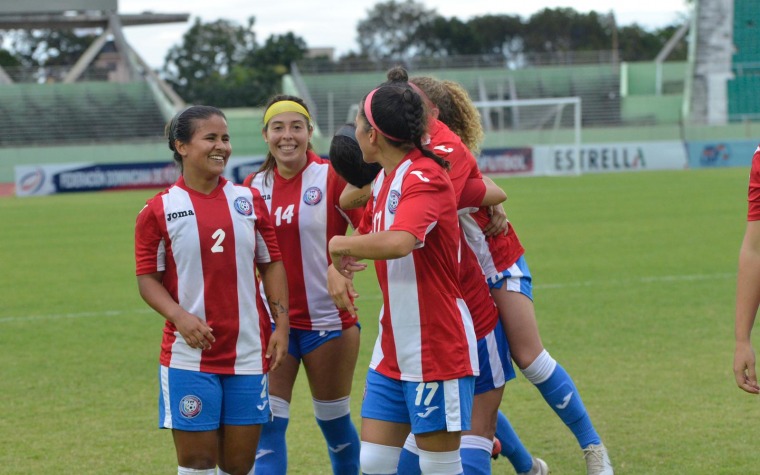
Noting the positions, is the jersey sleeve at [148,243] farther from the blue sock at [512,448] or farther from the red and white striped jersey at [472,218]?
the blue sock at [512,448]

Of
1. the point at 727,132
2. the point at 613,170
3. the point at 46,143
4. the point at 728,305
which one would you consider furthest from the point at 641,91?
the point at 728,305

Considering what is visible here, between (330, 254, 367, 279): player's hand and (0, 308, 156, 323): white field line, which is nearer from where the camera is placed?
(330, 254, 367, 279): player's hand

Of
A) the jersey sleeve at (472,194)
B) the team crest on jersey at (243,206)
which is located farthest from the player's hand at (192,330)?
the jersey sleeve at (472,194)

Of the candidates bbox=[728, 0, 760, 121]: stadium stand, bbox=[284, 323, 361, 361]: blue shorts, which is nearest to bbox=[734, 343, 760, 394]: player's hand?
bbox=[284, 323, 361, 361]: blue shorts

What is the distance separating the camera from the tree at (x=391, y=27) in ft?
307

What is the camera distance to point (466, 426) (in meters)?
3.71

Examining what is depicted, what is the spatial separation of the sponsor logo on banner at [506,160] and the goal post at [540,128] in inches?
15.0

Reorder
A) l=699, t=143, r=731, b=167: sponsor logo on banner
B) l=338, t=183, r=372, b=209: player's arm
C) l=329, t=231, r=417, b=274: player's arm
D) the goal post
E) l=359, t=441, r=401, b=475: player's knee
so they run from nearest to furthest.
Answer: l=329, t=231, r=417, b=274: player's arm → l=359, t=441, r=401, b=475: player's knee → l=338, t=183, r=372, b=209: player's arm → the goal post → l=699, t=143, r=731, b=167: sponsor logo on banner

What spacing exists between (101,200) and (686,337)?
24.3 m

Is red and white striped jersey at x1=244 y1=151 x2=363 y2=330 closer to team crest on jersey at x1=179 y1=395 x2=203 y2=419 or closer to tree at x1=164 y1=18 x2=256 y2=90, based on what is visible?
team crest on jersey at x1=179 y1=395 x2=203 y2=419

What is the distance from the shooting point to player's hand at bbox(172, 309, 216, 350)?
154 inches

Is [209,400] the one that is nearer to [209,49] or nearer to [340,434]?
[340,434]

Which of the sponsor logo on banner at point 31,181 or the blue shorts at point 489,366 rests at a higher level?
the blue shorts at point 489,366

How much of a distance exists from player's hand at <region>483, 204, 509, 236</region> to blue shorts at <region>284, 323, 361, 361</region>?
3.09 feet
